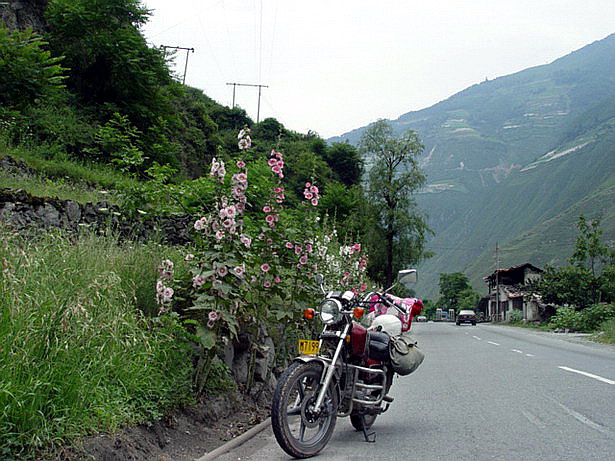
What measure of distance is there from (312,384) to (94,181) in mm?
11757

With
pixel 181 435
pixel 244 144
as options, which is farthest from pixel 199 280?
pixel 244 144

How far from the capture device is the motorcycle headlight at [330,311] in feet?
16.8

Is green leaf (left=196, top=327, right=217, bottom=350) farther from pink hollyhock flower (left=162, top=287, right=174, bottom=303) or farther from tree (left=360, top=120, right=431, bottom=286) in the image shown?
tree (left=360, top=120, right=431, bottom=286)

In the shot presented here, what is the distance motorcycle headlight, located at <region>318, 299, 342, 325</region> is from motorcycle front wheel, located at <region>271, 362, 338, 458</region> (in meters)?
0.41

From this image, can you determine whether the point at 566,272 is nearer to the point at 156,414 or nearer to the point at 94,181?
the point at 94,181

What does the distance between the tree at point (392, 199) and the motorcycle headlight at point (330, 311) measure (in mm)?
35955

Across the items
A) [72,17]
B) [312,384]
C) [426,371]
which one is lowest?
[426,371]

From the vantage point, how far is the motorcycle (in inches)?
183

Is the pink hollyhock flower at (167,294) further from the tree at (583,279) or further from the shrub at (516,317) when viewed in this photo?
the shrub at (516,317)

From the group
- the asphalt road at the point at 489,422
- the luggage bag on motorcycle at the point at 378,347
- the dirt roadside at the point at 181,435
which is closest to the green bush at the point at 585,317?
the asphalt road at the point at 489,422

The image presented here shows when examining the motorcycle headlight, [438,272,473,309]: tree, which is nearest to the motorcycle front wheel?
the motorcycle headlight

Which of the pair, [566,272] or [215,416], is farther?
[566,272]

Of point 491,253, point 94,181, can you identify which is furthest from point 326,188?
point 491,253

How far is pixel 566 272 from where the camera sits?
44.9m
